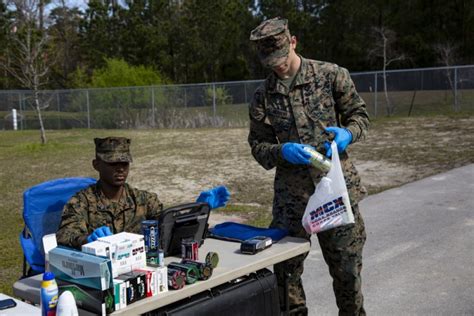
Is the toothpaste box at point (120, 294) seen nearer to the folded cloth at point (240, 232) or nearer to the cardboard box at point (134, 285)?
the cardboard box at point (134, 285)

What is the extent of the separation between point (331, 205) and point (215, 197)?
2.49ft

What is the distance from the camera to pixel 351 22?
43.2 m

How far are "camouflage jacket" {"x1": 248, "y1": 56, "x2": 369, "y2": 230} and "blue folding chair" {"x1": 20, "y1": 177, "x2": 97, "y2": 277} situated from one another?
4.14 ft

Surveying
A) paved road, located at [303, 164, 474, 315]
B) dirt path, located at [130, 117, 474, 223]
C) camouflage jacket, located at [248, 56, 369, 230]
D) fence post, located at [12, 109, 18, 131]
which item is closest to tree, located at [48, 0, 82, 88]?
fence post, located at [12, 109, 18, 131]

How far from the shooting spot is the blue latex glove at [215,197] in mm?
3684

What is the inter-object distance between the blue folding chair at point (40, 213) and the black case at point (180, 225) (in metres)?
0.91

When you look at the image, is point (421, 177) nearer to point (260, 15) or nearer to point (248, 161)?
point (248, 161)

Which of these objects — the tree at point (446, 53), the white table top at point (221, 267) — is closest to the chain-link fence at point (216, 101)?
the tree at point (446, 53)

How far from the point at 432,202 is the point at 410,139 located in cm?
788

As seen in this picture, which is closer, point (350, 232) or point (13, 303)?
point (13, 303)

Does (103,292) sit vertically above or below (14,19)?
below

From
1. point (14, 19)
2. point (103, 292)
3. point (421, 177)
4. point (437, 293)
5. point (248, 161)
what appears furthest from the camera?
point (14, 19)

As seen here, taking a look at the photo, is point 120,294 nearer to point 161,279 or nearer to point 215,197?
point 161,279

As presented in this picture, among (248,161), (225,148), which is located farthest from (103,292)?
(225,148)
